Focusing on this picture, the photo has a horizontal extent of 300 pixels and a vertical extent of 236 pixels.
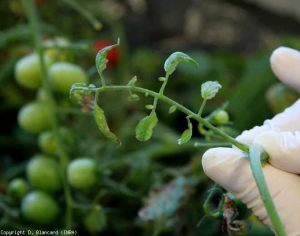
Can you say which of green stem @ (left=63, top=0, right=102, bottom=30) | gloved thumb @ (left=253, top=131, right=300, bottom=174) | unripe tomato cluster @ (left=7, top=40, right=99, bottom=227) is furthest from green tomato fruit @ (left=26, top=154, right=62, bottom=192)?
gloved thumb @ (left=253, top=131, right=300, bottom=174)

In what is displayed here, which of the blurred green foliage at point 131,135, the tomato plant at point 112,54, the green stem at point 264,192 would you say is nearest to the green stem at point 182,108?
the green stem at point 264,192

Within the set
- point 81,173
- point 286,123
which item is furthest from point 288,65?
point 81,173

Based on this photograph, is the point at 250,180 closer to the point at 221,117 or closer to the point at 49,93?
the point at 221,117

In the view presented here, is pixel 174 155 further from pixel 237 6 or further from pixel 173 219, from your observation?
pixel 237 6

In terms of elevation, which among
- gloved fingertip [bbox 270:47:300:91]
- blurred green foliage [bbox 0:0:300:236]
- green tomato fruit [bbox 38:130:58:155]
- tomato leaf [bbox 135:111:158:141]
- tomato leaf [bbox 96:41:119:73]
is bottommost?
blurred green foliage [bbox 0:0:300:236]

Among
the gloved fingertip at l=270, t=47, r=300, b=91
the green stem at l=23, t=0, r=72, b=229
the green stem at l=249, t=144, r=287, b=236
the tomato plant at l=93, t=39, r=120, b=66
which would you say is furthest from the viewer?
the tomato plant at l=93, t=39, r=120, b=66

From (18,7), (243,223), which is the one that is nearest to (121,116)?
(18,7)

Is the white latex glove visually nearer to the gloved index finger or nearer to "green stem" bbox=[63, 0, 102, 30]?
the gloved index finger
